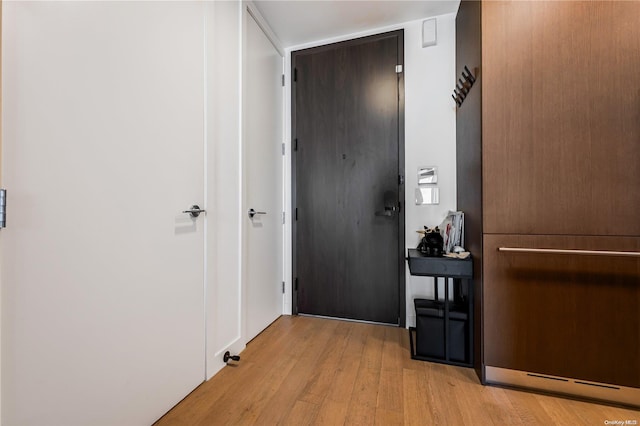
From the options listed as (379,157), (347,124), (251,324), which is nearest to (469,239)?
(379,157)

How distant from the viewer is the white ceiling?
2.28 metres

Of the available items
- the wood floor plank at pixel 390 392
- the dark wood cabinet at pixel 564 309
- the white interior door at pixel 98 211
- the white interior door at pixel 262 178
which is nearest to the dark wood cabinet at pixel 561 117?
the dark wood cabinet at pixel 564 309

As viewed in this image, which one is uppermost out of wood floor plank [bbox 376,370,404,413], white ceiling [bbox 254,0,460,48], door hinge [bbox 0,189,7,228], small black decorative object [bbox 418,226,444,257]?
white ceiling [bbox 254,0,460,48]

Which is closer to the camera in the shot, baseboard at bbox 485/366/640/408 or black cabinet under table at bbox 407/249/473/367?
baseboard at bbox 485/366/640/408

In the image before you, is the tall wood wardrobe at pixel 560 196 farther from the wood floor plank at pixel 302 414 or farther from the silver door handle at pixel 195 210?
the silver door handle at pixel 195 210

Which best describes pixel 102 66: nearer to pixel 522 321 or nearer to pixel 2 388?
pixel 2 388

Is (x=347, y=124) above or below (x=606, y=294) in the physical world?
above

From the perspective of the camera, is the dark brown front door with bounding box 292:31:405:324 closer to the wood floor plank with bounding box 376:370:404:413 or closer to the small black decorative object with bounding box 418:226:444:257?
the small black decorative object with bounding box 418:226:444:257

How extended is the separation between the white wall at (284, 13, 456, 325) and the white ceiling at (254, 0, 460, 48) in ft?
0.40

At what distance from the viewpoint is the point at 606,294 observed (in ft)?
4.89

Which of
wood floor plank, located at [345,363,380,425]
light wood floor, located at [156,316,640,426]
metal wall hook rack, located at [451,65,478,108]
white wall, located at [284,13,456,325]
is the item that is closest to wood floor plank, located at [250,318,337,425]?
light wood floor, located at [156,316,640,426]

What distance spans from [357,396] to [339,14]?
2.87m

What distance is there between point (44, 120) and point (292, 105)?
7.07 feet

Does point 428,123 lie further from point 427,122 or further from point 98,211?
point 98,211
